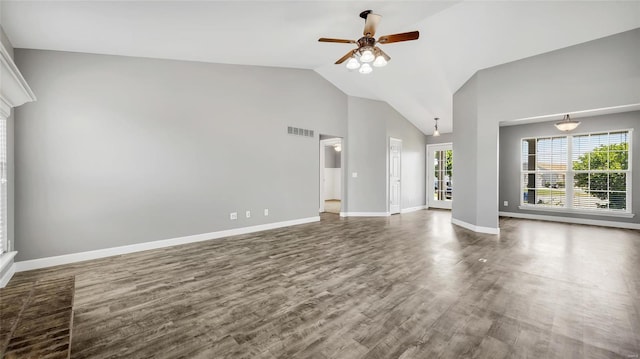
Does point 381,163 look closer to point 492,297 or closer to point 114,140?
point 492,297

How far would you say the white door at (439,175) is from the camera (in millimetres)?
8625

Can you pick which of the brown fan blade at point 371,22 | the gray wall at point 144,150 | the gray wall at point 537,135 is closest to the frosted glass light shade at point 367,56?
the brown fan blade at point 371,22

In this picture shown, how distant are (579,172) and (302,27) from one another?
7327 mm

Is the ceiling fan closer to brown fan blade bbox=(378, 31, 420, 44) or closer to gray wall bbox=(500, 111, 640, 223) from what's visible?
brown fan blade bbox=(378, 31, 420, 44)

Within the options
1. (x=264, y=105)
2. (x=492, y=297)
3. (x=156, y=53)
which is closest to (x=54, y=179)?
(x=156, y=53)

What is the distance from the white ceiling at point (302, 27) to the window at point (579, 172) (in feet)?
11.3

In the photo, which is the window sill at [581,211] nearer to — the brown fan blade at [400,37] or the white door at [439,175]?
the white door at [439,175]

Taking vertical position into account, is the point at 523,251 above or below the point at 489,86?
below

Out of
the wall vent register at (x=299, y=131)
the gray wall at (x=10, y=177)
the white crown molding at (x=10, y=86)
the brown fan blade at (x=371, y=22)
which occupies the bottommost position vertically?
the gray wall at (x=10, y=177)

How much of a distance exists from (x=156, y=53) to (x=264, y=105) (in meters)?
2.02

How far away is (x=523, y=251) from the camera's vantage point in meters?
4.00

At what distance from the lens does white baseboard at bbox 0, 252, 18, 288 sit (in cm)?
282

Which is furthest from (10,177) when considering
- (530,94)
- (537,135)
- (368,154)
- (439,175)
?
(537,135)

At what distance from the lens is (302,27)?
12.6ft
